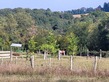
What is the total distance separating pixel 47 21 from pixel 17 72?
132371 millimetres

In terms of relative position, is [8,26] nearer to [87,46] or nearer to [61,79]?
[87,46]

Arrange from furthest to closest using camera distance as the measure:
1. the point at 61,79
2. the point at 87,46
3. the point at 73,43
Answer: the point at 87,46, the point at 73,43, the point at 61,79

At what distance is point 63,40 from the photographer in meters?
75.7

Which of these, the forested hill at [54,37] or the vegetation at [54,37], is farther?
the forested hill at [54,37]

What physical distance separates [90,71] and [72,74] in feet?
→ 3.06

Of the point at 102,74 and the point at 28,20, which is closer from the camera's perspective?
the point at 102,74

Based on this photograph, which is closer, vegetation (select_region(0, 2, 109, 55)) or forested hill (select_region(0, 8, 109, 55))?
vegetation (select_region(0, 2, 109, 55))

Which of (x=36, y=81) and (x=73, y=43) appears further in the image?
(x=73, y=43)

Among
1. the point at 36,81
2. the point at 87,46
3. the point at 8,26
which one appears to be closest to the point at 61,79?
the point at 36,81

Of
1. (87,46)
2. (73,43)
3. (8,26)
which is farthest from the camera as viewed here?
(8,26)

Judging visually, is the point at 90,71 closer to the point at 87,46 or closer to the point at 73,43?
the point at 73,43

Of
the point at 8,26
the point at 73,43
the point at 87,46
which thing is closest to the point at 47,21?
the point at 8,26

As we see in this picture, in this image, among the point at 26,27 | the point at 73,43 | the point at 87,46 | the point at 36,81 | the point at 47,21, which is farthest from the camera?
the point at 47,21

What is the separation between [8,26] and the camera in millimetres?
101500
